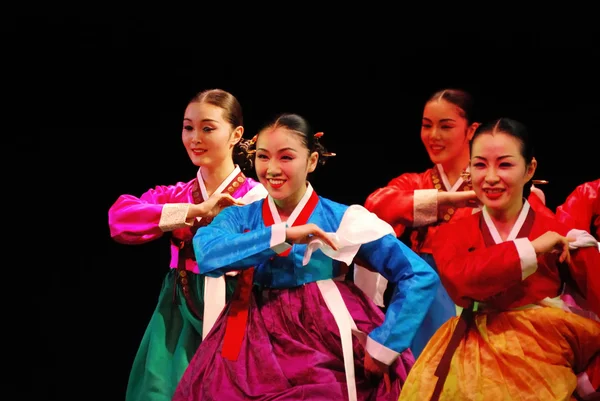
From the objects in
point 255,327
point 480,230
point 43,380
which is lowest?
point 43,380

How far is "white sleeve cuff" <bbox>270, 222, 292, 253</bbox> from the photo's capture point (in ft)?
8.46

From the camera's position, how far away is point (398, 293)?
2.66 meters

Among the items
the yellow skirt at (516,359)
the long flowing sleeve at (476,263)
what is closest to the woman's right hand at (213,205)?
the long flowing sleeve at (476,263)

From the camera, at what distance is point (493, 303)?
2.53 m

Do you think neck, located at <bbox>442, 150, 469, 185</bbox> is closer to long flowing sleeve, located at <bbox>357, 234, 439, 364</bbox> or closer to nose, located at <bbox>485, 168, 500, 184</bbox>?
long flowing sleeve, located at <bbox>357, 234, 439, 364</bbox>

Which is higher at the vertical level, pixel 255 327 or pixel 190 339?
pixel 255 327

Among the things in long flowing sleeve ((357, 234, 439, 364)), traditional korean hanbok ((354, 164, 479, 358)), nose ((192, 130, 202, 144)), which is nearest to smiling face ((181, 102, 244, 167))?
nose ((192, 130, 202, 144))

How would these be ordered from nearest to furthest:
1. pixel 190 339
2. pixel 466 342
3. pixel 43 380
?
pixel 466 342, pixel 190 339, pixel 43 380

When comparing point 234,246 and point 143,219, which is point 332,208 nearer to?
point 234,246

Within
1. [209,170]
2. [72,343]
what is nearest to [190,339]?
[209,170]

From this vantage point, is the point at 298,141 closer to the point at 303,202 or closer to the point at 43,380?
the point at 303,202

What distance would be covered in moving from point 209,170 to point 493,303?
1294mm

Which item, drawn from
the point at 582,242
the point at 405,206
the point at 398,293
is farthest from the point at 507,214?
the point at 405,206

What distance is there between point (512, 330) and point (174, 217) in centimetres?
126
